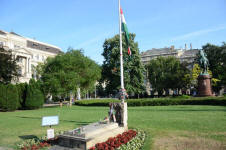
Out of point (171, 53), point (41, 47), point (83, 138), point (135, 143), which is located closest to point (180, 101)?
point (135, 143)

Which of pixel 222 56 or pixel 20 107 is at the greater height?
pixel 222 56

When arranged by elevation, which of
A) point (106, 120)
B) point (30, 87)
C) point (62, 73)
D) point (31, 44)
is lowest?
point (106, 120)

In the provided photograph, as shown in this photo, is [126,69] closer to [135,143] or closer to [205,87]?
[205,87]

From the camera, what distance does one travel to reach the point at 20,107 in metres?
30.5

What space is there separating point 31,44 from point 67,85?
4420 cm

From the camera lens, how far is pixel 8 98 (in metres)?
27.9

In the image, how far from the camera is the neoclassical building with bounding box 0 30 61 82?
58.2 metres

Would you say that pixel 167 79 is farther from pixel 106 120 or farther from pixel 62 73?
pixel 106 120

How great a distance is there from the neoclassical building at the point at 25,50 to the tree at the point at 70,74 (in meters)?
20.5

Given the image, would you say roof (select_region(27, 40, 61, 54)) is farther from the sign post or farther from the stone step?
the stone step

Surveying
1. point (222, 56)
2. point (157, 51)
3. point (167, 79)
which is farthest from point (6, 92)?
point (157, 51)

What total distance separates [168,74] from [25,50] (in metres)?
46.5

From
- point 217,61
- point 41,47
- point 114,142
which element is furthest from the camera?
point 41,47

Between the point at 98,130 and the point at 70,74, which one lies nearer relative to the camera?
the point at 98,130
